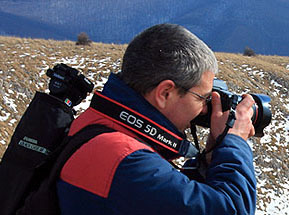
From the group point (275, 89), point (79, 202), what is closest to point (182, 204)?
point (79, 202)

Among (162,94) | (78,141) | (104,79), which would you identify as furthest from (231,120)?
(104,79)

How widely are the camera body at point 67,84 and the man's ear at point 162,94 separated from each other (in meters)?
0.60

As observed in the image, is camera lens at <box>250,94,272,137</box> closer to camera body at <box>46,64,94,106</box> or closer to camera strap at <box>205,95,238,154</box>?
camera strap at <box>205,95,238,154</box>

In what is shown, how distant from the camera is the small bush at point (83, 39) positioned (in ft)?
69.2

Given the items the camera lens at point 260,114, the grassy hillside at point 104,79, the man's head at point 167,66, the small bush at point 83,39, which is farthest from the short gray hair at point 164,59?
the small bush at point 83,39

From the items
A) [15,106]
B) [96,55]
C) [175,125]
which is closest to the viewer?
[175,125]

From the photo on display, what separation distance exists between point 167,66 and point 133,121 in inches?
9.4

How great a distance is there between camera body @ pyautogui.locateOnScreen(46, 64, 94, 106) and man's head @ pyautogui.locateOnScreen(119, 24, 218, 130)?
0.52 m

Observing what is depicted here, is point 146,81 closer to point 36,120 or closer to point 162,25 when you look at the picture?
point 162,25

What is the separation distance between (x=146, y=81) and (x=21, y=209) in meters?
0.69

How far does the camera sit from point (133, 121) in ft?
4.06

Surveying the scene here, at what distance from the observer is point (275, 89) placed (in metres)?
17.7

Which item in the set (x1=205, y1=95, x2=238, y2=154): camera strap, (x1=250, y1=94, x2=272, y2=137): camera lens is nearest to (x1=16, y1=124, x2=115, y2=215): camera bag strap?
(x1=205, y1=95, x2=238, y2=154): camera strap

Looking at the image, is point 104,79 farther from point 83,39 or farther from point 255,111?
point 255,111
